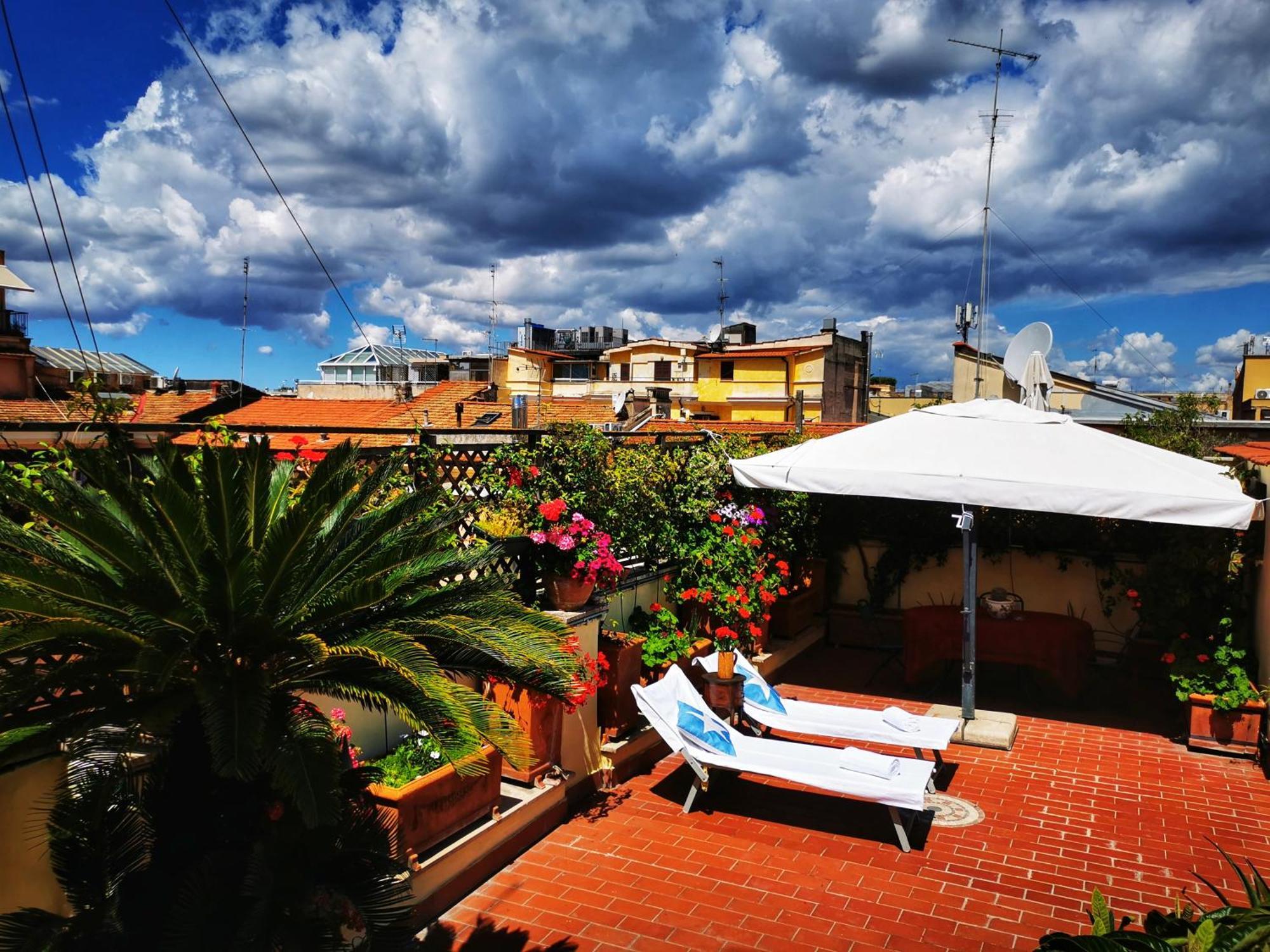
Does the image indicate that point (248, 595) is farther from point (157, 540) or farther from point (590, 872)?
point (590, 872)

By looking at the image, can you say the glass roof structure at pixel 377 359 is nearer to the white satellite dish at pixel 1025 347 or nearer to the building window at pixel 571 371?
the building window at pixel 571 371

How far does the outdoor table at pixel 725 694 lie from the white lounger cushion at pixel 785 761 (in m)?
0.23

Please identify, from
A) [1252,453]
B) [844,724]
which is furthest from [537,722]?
[1252,453]

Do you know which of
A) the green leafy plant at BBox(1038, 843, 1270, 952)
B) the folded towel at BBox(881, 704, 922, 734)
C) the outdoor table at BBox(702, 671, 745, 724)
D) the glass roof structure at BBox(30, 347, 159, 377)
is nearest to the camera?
the green leafy plant at BBox(1038, 843, 1270, 952)

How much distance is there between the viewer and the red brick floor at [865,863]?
4.36m

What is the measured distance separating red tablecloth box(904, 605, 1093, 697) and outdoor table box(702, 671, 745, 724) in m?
2.61

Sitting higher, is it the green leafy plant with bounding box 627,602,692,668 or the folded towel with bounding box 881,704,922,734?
the green leafy plant with bounding box 627,602,692,668

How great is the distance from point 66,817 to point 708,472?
5817mm

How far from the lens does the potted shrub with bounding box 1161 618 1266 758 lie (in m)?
6.84

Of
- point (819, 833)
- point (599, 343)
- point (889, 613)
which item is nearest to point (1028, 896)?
point (819, 833)

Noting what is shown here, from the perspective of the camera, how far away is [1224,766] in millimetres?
6723

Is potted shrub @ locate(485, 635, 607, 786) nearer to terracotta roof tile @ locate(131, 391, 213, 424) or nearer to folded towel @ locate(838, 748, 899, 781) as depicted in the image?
folded towel @ locate(838, 748, 899, 781)

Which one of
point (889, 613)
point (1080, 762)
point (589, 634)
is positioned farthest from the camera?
point (889, 613)

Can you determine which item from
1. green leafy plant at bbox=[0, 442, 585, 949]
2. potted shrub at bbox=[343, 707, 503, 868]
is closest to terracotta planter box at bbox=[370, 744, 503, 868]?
potted shrub at bbox=[343, 707, 503, 868]
